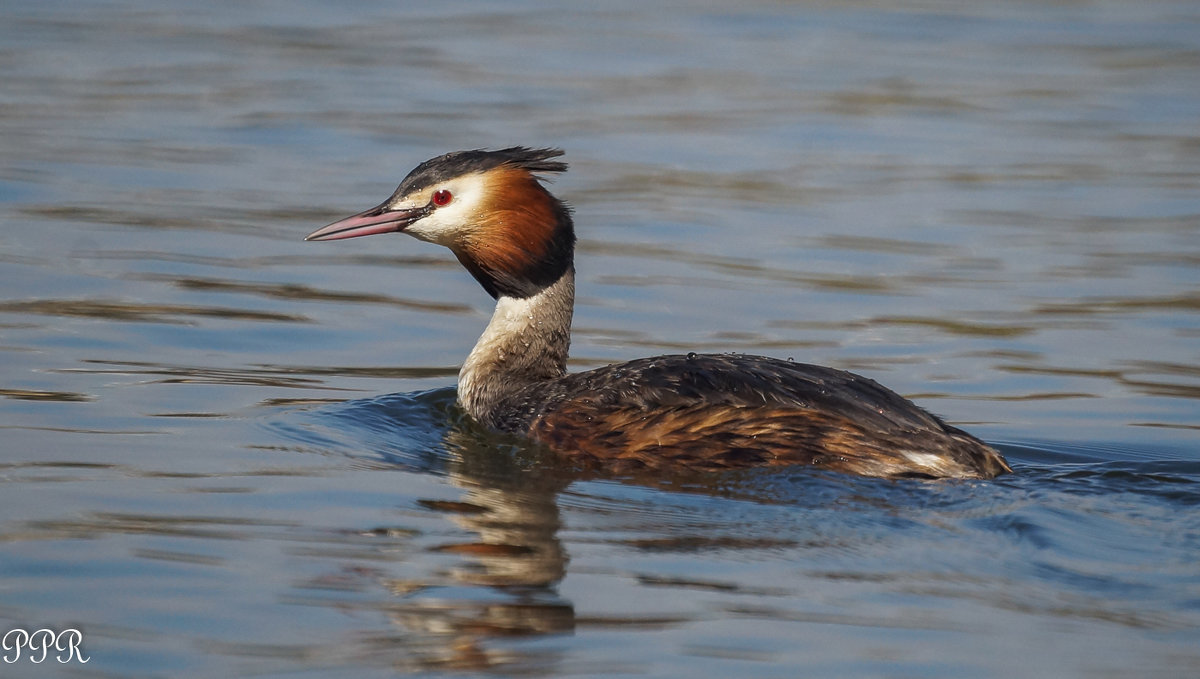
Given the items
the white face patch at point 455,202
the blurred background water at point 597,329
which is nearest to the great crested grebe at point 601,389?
the white face patch at point 455,202

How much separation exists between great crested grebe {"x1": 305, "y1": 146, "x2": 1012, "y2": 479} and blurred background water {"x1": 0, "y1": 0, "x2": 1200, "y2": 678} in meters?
0.17

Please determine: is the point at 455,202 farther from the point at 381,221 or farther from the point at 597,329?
the point at 597,329

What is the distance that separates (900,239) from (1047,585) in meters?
7.08

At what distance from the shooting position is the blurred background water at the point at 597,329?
17.6ft

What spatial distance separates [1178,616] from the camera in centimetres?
533

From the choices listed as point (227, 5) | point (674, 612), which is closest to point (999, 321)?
point (674, 612)

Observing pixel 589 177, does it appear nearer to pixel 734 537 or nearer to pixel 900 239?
pixel 900 239

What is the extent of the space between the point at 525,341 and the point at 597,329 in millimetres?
2000

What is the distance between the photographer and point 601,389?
745 cm

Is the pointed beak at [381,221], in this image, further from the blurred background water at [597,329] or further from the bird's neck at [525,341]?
the blurred background water at [597,329]

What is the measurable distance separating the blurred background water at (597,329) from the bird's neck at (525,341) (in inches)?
12.2

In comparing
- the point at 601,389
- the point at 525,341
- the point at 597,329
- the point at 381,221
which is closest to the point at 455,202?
the point at 381,221

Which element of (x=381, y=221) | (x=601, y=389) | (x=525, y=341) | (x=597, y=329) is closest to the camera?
(x=601, y=389)

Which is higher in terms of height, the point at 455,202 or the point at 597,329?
the point at 455,202
